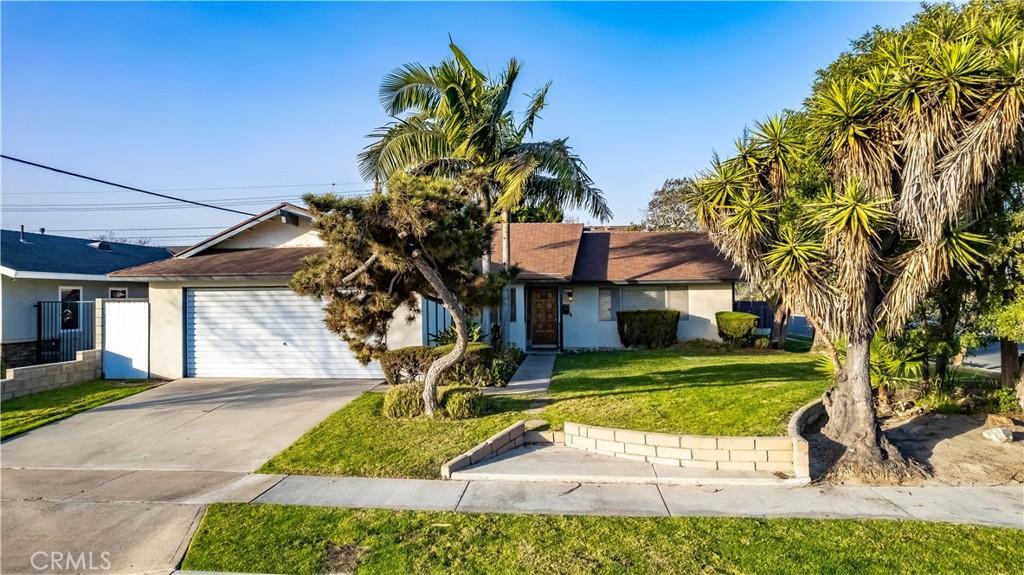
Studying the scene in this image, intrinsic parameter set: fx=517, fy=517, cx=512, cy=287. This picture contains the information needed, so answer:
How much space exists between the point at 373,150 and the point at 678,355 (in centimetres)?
1032

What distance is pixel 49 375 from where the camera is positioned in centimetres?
1110

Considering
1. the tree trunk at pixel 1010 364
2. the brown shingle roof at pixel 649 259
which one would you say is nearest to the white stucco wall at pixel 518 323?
the brown shingle roof at pixel 649 259

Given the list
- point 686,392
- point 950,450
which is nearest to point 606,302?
point 686,392

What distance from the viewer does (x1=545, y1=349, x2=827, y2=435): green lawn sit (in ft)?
25.8

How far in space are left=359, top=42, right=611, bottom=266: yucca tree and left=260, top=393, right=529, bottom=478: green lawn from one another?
5.14 meters

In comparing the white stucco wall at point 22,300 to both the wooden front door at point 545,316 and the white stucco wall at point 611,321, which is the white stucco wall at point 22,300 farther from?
the white stucco wall at point 611,321

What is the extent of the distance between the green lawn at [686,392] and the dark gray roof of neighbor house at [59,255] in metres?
14.9

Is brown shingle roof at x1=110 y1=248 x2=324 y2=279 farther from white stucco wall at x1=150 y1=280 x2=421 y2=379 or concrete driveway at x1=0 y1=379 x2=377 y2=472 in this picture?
concrete driveway at x1=0 y1=379 x2=377 y2=472

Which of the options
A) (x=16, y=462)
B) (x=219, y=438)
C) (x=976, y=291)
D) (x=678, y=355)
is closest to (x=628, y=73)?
(x=678, y=355)

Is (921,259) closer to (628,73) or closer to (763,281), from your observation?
(763,281)

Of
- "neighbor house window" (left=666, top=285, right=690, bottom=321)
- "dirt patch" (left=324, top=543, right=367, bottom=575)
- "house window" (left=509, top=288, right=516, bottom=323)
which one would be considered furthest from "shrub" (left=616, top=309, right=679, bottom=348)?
"dirt patch" (left=324, top=543, right=367, bottom=575)

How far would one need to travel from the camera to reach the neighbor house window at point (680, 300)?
17.6 m

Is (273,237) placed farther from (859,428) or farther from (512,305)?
(859,428)

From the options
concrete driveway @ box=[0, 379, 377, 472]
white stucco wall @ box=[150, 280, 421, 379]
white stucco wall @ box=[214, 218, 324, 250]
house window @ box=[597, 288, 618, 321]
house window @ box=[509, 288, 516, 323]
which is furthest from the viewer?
house window @ box=[597, 288, 618, 321]
